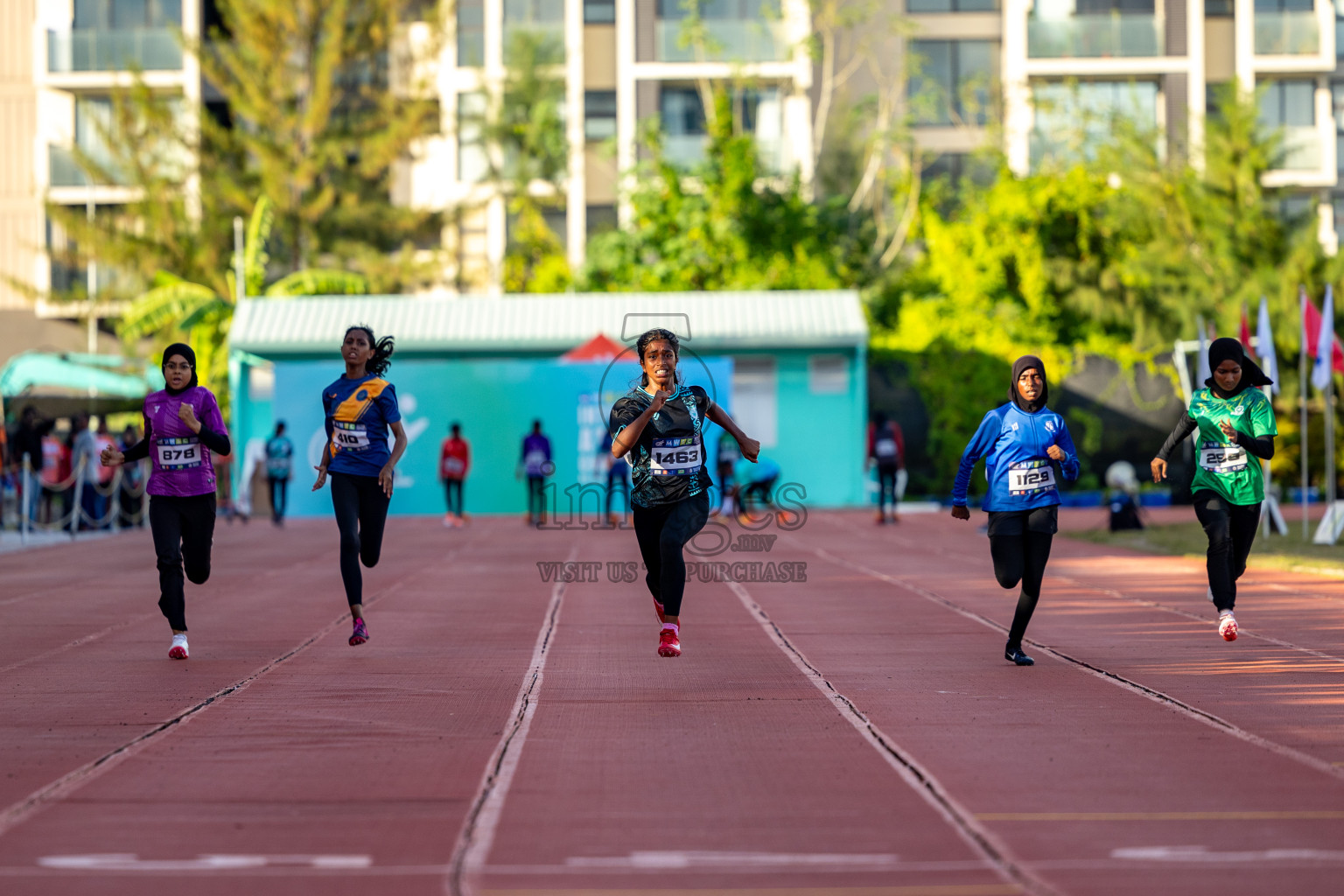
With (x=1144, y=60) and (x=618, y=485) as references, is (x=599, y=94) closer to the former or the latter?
(x=1144, y=60)

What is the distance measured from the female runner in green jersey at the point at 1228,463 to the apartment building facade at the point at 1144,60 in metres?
36.1

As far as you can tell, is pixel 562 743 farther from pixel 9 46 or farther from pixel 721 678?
pixel 9 46

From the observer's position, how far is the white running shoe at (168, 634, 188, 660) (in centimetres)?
945

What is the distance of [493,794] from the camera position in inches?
222

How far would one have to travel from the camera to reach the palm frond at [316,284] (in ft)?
124

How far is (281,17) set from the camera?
46250 mm

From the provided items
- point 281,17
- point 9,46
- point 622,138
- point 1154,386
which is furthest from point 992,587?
point 9,46

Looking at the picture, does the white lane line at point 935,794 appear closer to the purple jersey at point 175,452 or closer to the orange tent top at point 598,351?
the purple jersey at point 175,452

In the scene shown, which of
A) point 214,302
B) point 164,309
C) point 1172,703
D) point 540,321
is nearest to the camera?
point 1172,703

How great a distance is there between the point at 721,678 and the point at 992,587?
20.5 feet

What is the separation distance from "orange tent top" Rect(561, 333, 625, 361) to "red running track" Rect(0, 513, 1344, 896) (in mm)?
14012

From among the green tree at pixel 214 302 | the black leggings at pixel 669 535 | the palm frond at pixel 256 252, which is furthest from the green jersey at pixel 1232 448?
the palm frond at pixel 256 252

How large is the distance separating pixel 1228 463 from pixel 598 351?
17.7 m

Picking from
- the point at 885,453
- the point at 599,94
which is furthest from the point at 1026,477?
the point at 599,94
